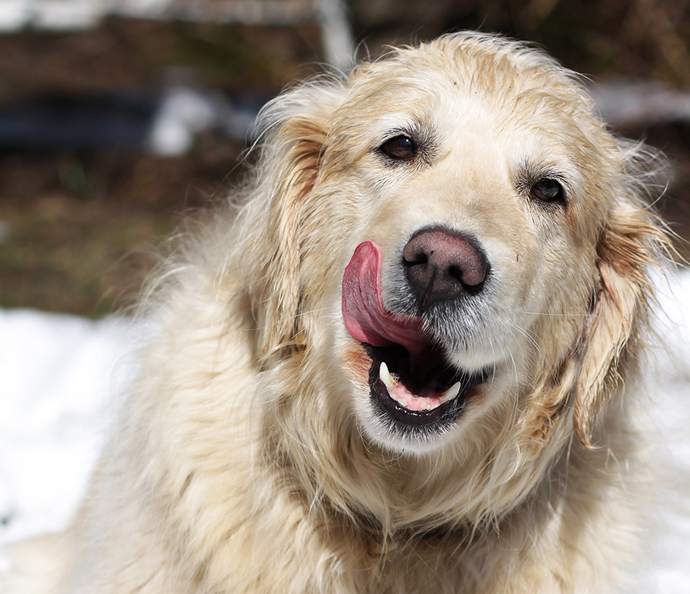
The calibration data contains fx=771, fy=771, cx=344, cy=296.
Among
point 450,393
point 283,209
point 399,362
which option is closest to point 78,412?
point 283,209

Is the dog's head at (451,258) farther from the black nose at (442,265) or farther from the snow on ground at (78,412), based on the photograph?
the snow on ground at (78,412)

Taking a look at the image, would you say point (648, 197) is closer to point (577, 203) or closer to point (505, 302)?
point (577, 203)

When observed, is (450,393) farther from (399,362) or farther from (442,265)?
(442,265)

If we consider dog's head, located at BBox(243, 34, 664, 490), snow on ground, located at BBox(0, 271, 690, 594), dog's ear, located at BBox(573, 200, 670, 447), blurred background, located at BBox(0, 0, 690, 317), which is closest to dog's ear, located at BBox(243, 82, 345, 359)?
dog's head, located at BBox(243, 34, 664, 490)

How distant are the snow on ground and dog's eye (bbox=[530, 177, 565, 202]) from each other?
0.51 meters

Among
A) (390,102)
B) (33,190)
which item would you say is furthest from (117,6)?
(390,102)

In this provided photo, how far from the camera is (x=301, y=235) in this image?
7.65 ft

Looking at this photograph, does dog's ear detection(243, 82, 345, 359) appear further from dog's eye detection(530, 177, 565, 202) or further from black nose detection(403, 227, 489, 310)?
dog's eye detection(530, 177, 565, 202)

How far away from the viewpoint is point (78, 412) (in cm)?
409

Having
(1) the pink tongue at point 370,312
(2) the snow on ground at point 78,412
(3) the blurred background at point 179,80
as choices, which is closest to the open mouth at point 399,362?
(1) the pink tongue at point 370,312

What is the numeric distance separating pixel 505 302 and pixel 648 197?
1.21 m

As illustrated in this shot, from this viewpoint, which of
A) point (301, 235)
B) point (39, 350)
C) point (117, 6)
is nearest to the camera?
point (301, 235)

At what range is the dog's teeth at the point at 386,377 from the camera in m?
2.02

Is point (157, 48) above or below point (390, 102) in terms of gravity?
below
